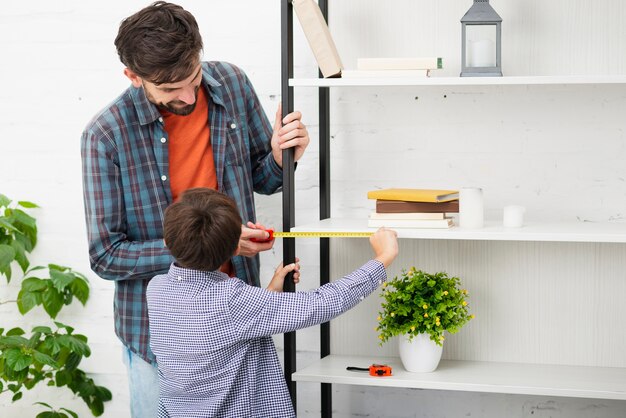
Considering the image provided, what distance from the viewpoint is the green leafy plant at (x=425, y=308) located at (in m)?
2.30

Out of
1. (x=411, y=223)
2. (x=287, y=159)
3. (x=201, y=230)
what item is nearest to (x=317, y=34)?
(x=287, y=159)

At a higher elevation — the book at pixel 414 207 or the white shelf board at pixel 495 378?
the book at pixel 414 207

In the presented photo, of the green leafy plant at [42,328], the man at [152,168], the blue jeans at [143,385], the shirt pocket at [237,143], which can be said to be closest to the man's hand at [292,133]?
the man at [152,168]

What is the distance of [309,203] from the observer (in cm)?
267

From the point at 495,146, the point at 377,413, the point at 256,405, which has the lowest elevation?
the point at 377,413

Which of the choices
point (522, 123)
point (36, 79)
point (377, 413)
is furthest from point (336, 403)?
point (36, 79)

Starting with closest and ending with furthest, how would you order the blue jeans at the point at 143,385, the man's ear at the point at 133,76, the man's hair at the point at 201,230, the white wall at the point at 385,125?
1. the man's hair at the point at 201,230
2. the man's ear at the point at 133,76
3. the blue jeans at the point at 143,385
4. the white wall at the point at 385,125

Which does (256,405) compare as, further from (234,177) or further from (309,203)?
(309,203)

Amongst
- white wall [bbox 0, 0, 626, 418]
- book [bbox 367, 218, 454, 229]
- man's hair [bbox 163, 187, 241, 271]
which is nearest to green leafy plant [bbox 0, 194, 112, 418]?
white wall [bbox 0, 0, 626, 418]

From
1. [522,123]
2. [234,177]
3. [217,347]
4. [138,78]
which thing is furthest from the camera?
[522,123]

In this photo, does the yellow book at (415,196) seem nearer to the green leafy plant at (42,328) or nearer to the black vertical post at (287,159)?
the black vertical post at (287,159)

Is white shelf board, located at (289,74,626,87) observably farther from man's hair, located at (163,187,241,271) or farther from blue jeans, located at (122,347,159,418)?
blue jeans, located at (122,347,159,418)

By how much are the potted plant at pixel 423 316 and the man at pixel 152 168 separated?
404mm

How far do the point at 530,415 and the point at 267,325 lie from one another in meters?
1.08
